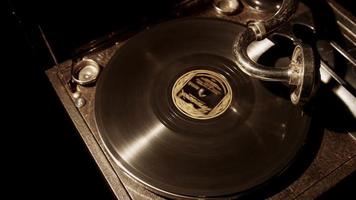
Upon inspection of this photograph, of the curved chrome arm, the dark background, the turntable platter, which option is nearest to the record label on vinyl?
the turntable platter

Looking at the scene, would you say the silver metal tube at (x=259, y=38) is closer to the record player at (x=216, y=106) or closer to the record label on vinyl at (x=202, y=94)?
the record player at (x=216, y=106)

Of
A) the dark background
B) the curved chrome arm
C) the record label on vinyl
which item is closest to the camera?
the curved chrome arm

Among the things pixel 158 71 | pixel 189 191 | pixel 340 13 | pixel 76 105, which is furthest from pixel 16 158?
pixel 340 13

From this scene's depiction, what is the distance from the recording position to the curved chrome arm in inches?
26.5

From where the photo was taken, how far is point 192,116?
81cm

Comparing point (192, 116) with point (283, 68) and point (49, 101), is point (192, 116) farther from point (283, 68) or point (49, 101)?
point (49, 101)

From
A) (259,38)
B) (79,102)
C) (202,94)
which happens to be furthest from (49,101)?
(259,38)

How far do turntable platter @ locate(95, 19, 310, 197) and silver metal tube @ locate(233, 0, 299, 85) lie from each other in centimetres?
10

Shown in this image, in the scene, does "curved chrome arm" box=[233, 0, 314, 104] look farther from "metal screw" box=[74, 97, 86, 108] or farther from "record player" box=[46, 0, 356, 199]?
"metal screw" box=[74, 97, 86, 108]

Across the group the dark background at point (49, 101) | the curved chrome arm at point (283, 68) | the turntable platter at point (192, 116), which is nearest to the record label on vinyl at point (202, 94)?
the turntable platter at point (192, 116)

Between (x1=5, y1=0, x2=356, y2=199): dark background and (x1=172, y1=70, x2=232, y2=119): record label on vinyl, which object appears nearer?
(x1=172, y1=70, x2=232, y2=119): record label on vinyl

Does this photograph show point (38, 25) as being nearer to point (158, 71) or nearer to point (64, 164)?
point (158, 71)

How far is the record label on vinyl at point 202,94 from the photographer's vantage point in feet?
2.69

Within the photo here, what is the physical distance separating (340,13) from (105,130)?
0.69 meters
